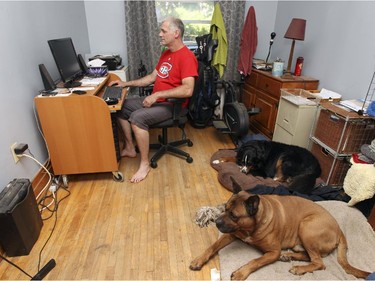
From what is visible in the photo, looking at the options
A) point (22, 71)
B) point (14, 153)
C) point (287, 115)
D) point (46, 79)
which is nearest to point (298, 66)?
point (287, 115)

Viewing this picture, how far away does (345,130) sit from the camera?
6.31 feet

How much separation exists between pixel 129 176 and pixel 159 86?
93 centimetres

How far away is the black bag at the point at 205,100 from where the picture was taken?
303 centimetres

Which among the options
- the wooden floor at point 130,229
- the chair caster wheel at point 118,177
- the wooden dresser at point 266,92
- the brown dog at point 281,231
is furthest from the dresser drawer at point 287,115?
the chair caster wheel at point 118,177

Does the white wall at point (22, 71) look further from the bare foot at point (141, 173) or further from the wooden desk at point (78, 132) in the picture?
the bare foot at point (141, 173)

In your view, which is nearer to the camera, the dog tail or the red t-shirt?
the dog tail

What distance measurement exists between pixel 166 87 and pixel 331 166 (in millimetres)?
1632

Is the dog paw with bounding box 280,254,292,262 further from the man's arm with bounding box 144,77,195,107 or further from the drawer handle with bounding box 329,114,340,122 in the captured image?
the man's arm with bounding box 144,77,195,107

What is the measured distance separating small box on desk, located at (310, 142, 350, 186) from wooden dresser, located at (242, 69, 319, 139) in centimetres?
76

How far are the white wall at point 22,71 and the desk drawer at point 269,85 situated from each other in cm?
230

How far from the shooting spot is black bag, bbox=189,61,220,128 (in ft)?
9.95

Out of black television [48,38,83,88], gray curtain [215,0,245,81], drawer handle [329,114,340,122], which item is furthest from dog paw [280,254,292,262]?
gray curtain [215,0,245,81]

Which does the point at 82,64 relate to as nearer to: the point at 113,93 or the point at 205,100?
the point at 113,93

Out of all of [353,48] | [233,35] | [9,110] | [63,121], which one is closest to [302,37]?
[353,48]
